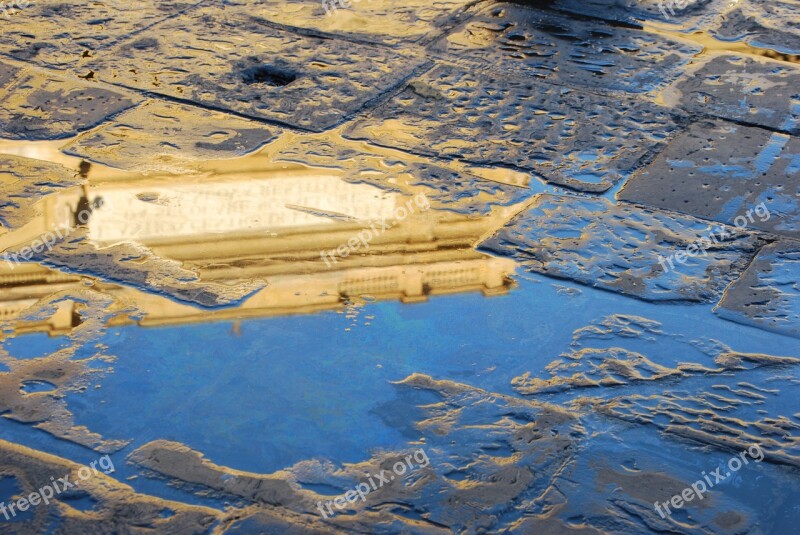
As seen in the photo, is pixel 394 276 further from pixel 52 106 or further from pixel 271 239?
pixel 52 106

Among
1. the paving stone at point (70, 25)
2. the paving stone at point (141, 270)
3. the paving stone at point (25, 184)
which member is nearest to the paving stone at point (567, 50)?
the paving stone at point (70, 25)

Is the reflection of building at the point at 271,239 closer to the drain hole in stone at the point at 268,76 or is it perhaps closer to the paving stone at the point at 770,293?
the paving stone at the point at 770,293

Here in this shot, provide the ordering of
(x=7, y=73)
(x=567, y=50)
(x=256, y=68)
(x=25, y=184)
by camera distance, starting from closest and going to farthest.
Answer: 1. (x=25, y=184)
2. (x=7, y=73)
3. (x=256, y=68)
4. (x=567, y=50)

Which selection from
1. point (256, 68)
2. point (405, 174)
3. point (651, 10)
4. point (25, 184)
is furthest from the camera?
point (651, 10)

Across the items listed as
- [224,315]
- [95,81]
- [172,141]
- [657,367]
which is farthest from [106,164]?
[657,367]

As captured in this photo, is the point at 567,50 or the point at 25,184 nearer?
the point at 25,184

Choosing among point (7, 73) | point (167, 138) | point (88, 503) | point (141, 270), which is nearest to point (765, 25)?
point (167, 138)
